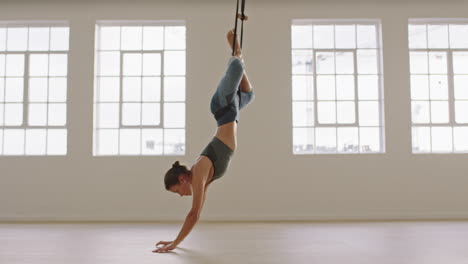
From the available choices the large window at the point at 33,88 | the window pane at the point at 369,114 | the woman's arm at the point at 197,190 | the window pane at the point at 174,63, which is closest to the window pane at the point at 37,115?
the large window at the point at 33,88

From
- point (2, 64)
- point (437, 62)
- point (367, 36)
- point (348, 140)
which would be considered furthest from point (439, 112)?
point (2, 64)

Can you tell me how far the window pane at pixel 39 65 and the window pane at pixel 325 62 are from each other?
402 cm

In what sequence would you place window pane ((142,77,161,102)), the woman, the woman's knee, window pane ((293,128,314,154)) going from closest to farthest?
the woman's knee, the woman, window pane ((293,128,314,154)), window pane ((142,77,161,102))

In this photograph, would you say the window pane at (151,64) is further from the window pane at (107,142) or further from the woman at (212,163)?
the woman at (212,163)

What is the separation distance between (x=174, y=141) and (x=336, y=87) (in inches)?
99.2

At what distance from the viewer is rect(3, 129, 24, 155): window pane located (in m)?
5.67

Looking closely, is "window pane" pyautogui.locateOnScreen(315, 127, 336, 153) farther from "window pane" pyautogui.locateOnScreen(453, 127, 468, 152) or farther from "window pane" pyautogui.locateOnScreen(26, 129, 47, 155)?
"window pane" pyautogui.locateOnScreen(26, 129, 47, 155)

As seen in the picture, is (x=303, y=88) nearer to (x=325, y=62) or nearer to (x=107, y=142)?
(x=325, y=62)

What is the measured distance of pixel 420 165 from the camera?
17.7 feet

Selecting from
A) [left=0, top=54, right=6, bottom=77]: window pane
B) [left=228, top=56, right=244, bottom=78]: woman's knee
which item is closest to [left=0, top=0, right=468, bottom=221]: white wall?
[left=0, top=54, right=6, bottom=77]: window pane

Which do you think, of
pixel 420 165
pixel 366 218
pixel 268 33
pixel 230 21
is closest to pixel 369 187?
pixel 366 218

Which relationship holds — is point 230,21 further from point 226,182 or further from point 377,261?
point 377,261

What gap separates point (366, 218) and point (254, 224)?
1582mm

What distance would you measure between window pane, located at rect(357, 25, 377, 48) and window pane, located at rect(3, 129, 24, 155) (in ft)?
17.1
